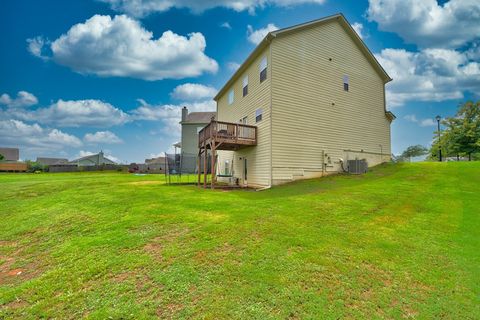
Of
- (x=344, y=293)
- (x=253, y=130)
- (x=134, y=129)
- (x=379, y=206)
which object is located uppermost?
(x=134, y=129)

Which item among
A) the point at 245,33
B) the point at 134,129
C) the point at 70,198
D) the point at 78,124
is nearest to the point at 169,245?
the point at 70,198

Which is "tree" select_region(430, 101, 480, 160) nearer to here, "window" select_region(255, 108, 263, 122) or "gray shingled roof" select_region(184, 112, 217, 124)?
"window" select_region(255, 108, 263, 122)

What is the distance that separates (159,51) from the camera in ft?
52.7

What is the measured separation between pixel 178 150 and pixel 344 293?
3690cm

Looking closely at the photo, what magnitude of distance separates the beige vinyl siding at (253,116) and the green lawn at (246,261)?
6.20 m

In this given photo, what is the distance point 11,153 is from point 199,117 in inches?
2139

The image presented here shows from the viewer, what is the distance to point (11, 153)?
5978 centimetres

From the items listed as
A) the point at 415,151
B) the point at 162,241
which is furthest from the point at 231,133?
the point at 415,151

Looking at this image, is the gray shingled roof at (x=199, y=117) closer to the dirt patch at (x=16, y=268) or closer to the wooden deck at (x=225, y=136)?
the wooden deck at (x=225, y=136)

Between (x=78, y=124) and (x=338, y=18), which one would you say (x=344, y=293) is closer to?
(x=338, y=18)

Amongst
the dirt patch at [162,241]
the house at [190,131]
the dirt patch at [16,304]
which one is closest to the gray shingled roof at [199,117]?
the house at [190,131]

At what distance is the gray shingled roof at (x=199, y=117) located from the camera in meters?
36.1

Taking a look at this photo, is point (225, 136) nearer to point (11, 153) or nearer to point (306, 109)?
point (306, 109)

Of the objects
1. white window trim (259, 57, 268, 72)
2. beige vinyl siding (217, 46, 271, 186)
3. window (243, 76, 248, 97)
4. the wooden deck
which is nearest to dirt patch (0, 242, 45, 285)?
the wooden deck
